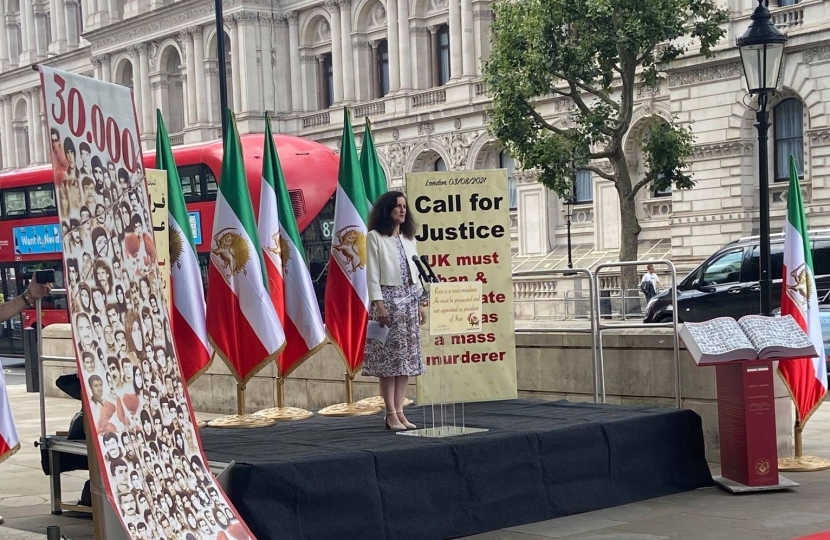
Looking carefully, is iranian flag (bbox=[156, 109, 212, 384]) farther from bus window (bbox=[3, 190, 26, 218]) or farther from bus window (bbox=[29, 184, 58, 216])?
bus window (bbox=[3, 190, 26, 218])

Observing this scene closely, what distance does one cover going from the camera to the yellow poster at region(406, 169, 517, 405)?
9188 mm

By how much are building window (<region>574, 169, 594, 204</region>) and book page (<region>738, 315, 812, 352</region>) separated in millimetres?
32953

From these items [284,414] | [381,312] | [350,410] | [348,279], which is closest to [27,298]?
[381,312]

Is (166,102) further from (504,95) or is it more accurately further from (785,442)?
(785,442)

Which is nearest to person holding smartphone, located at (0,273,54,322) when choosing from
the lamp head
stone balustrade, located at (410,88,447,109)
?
the lamp head

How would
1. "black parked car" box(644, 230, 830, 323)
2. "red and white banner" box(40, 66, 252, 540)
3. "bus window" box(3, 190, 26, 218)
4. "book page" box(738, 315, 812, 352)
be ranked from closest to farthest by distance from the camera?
"red and white banner" box(40, 66, 252, 540) → "book page" box(738, 315, 812, 352) → "black parked car" box(644, 230, 830, 323) → "bus window" box(3, 190, 26, 218)

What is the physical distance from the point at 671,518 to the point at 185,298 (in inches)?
197

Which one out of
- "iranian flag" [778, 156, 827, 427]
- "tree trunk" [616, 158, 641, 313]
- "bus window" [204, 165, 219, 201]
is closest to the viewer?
"iranian flag" [778, 156, 827, 427]

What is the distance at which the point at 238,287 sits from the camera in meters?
11.7

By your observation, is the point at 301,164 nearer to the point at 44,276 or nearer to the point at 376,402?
the point at 376,402

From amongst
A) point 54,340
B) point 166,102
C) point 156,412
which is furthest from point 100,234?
point 166,102

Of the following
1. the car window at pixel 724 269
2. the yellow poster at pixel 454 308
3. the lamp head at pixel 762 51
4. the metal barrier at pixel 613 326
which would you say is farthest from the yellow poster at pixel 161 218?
the car window at pixel 724 269

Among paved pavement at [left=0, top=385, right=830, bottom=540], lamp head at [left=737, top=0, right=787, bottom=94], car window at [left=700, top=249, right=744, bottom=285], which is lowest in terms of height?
paved pavement at [left=0, top=385, right=830, bottom=540]

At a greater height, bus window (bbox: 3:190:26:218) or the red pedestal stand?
bus window (bbox: 3:190:26:218)
